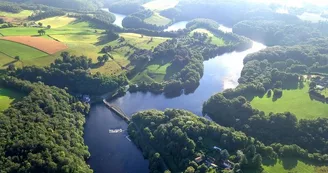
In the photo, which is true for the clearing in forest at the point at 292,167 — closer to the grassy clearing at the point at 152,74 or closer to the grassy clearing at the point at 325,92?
the grassy clearing at the point at 325,92

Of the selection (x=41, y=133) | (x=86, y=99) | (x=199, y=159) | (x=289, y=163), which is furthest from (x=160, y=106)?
(x=289, y=163)

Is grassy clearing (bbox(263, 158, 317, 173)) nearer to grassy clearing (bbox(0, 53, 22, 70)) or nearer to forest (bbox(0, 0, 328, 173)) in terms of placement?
forest (bbox(0, 0, 328, 173))

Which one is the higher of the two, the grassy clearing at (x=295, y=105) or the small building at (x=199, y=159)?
the grassy clearing at (x=295, y=105)

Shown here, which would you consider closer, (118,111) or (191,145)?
(191,145)

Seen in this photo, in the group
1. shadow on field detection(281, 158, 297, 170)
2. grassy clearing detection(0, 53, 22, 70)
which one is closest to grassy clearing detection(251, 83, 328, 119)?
shadow on field detection(281, 158, 297, 170)

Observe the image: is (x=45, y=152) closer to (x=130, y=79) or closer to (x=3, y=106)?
(x=3, y=106)

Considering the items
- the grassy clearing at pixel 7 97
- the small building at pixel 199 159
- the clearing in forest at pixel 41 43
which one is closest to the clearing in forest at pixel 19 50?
the clearing in forest at pixel 41 43

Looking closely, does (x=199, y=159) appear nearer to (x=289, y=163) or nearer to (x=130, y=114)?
(x=289, y=163)
